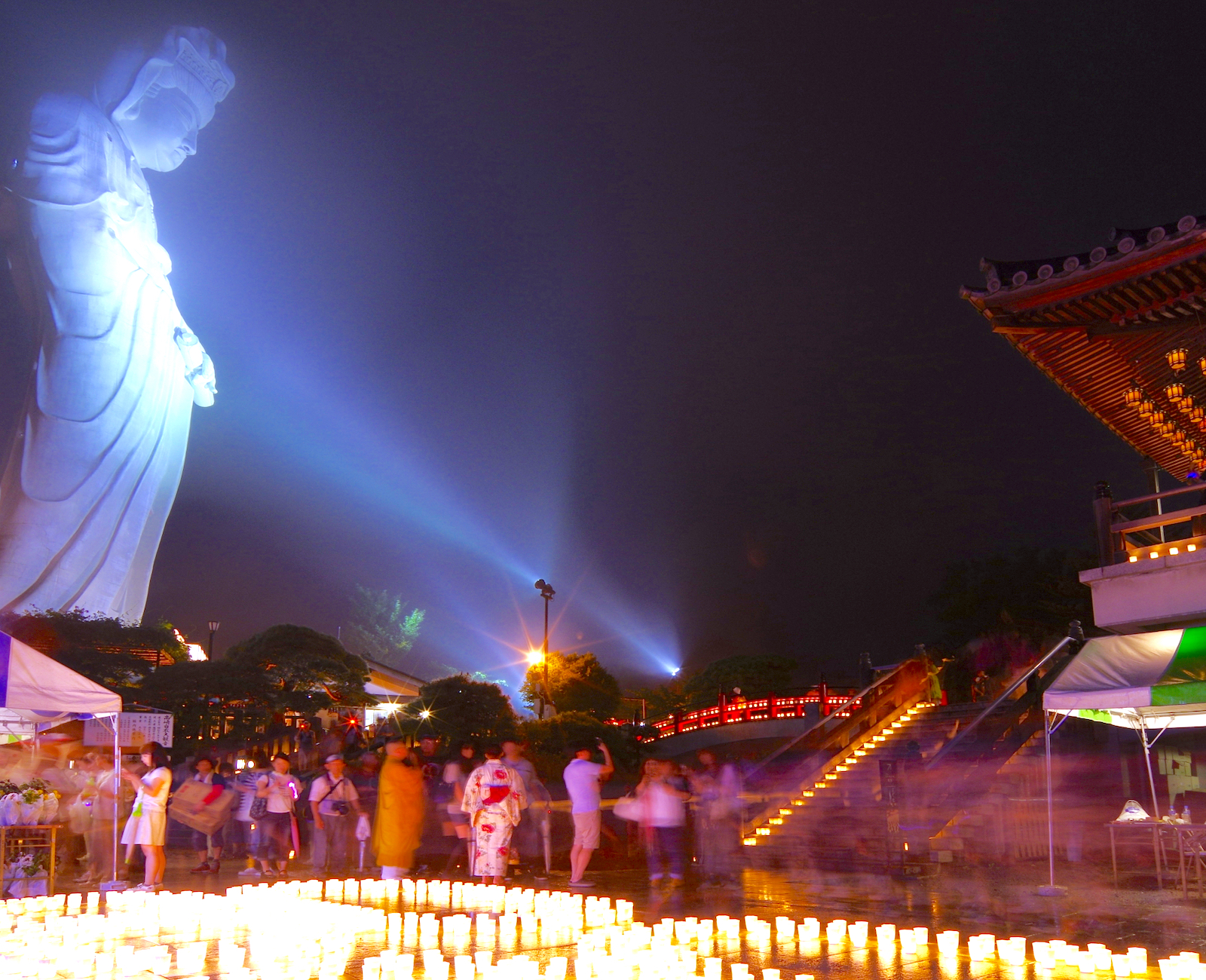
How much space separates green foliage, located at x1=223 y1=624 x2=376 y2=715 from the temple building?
19.4 metres

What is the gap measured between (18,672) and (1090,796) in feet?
46.0

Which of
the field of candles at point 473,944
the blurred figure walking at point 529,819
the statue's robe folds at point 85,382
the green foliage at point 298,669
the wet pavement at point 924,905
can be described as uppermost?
the statue's robe folds at point 85,382

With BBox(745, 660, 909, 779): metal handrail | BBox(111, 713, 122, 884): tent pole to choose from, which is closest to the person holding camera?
BBox(111, 713, 122, 884): tent pole

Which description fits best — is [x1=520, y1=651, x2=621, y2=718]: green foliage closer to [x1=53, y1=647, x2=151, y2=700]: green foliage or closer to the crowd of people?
[x1=53, y1=647, x2=151, y2=700]: green foliage

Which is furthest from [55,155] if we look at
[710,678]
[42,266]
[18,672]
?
[18,672]

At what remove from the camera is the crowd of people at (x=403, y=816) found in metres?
10.8

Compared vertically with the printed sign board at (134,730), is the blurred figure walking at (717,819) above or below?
below

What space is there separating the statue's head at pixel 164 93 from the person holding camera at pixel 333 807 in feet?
121

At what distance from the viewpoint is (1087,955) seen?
6.79 metres

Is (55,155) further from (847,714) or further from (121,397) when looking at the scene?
(847,714)

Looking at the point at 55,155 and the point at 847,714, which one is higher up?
the point at 55,155

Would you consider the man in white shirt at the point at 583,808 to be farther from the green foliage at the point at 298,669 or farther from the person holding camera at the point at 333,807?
the green foliage at the point at 298,669

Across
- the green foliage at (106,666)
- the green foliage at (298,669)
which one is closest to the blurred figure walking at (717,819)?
the green foliage at (298,669)

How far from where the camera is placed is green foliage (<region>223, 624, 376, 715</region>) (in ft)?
84.2
